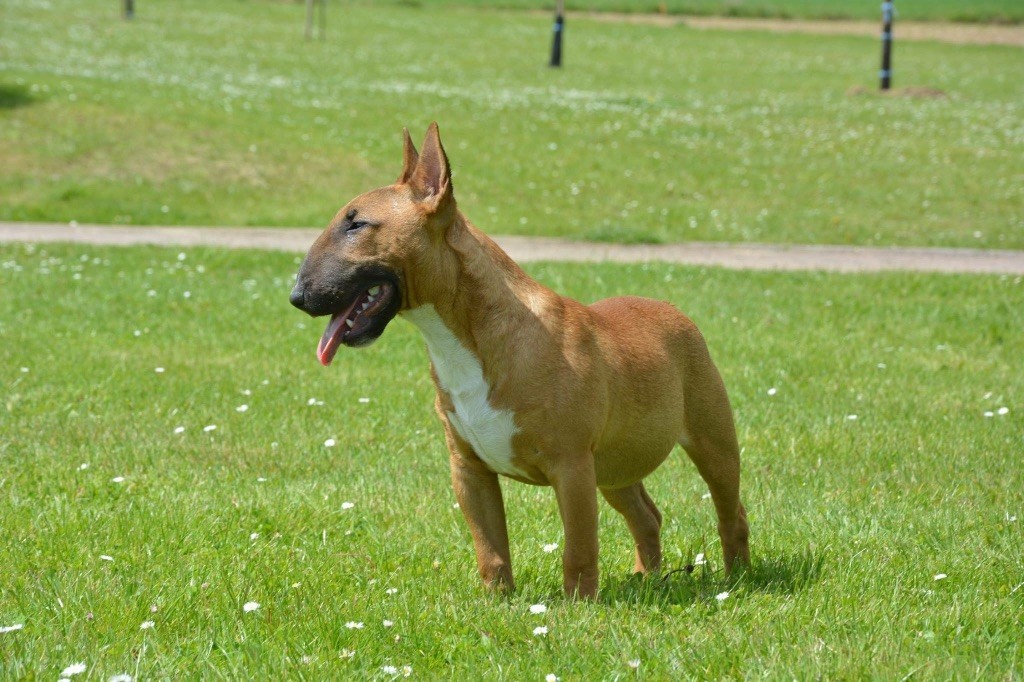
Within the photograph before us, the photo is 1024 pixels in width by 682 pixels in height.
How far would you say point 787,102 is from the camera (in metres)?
26.2

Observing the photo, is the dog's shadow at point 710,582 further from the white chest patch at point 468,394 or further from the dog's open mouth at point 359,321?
the dog's open mouth at point 359,321

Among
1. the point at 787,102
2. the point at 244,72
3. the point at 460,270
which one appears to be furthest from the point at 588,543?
the point at 244,72

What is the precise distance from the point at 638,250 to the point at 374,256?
10113 millimetres

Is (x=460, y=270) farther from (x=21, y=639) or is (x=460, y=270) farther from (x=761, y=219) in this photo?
(x=761, y=219)

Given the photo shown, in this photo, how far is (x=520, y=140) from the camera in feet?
67.0

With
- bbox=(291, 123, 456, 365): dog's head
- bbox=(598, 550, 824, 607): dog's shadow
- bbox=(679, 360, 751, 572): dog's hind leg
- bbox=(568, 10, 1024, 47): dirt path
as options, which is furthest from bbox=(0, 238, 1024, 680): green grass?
bbox=(568, 10, 1024, 47): dirt path

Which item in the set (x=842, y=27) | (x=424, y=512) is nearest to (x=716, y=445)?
(x=424, y=512)

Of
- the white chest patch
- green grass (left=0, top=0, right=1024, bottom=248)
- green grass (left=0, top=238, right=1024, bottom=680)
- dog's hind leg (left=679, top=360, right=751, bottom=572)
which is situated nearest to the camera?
green grass (left=0, top=238, right=1024, bottom=680)

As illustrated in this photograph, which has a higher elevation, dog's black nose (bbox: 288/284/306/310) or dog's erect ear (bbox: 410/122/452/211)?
dog's erect ear (bbox: 410/122/452/211)

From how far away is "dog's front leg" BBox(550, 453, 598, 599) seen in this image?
4254mm

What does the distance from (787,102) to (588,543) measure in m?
23.2

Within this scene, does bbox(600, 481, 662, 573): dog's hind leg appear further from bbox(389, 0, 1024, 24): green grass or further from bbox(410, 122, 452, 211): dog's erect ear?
bbox(389, 0, 1024, 24): green grass

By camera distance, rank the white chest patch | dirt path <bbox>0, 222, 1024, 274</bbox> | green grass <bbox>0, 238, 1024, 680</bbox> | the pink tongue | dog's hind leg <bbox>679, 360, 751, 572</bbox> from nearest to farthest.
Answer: green grass <bbox>0, 238, 1024, 680</bbox>, the pink tongue, the white chest patch, dog's hind leg <bbox>679, 360, 751, 572</bbox>, dirt path <bbox>0, 222, 1024, 274</bbox>

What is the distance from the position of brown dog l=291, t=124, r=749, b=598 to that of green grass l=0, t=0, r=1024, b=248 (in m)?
10.2
